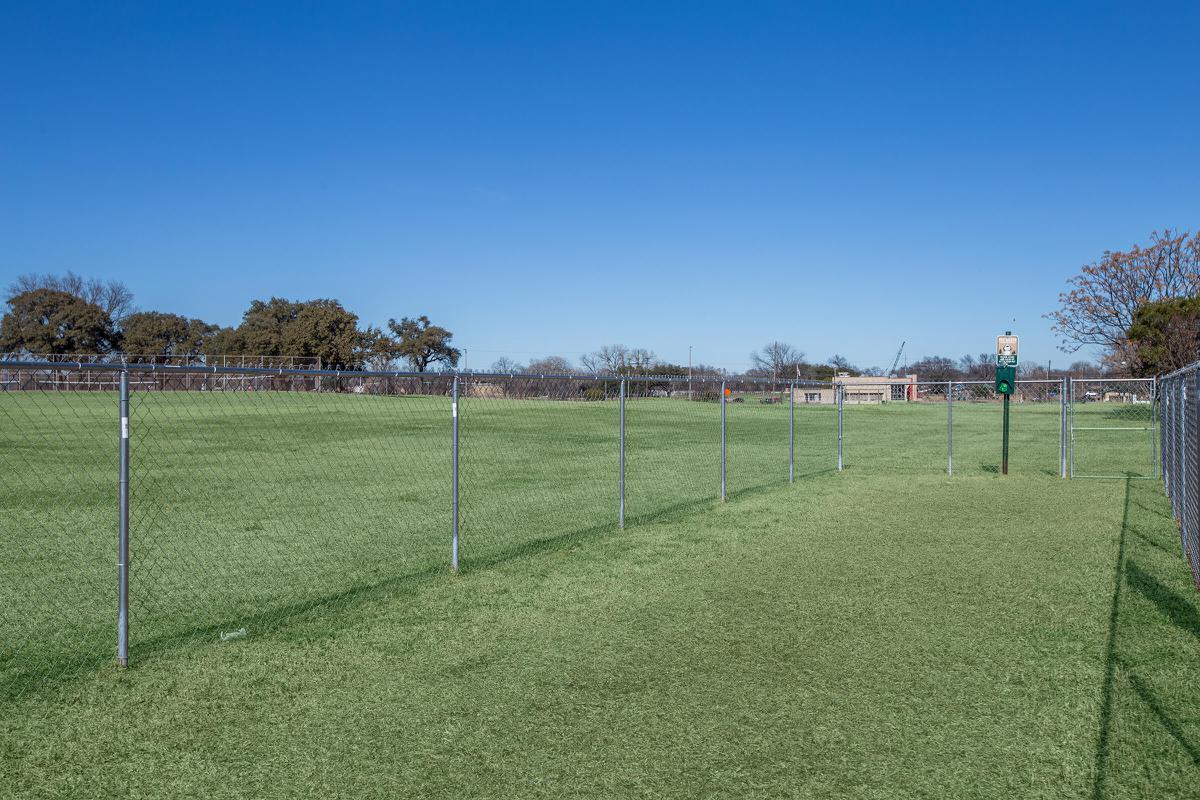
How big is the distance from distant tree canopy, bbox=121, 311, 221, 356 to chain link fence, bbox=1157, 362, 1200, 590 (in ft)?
297

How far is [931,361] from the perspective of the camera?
134 meters

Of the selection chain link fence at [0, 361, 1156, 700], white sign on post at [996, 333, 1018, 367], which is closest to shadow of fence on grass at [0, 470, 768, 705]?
chain link fence at [0, 361, 1156, 700]

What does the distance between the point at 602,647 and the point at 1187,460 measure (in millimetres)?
6795

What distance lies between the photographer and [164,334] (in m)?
88.1

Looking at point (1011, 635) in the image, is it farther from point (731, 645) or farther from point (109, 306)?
point (109, 306)

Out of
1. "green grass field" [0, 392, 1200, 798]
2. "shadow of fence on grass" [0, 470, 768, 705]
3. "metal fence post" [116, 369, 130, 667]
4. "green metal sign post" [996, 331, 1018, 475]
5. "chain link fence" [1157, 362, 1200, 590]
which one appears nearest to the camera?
"green grass field" [0, 392, 1200, 798]

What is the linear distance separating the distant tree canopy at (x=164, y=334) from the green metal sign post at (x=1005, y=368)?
283ft

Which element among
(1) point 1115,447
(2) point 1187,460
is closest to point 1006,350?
(2) point 1187,460

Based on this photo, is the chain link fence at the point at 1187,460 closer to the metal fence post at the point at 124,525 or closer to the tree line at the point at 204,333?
the metal fence post at the point at 124,525

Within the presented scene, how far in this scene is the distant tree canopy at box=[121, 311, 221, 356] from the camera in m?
85.4

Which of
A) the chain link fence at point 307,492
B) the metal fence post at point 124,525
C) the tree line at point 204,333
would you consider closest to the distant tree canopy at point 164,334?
the tree line at point 204,333

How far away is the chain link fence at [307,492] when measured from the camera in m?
6.25

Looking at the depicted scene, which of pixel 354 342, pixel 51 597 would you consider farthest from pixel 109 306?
pixel 51 597

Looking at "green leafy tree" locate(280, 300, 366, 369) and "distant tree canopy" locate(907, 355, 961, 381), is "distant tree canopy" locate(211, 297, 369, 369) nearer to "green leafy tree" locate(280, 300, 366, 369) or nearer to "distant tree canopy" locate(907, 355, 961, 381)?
"green leafy tree" locate(280, 300, 366, 369)
